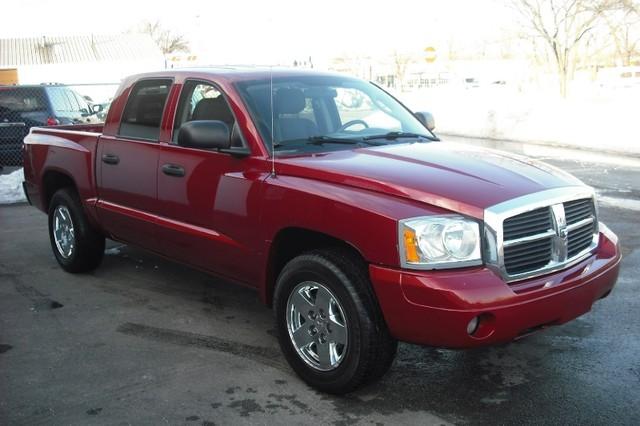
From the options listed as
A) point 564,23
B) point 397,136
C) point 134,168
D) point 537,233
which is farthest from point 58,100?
point 564,23

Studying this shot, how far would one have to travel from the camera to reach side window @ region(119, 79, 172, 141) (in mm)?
5355

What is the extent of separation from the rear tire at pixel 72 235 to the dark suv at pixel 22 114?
6716 millimetres

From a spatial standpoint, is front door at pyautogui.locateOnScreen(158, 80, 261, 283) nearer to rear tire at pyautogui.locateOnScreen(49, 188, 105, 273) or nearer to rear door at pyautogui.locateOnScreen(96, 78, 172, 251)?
rear door at pyautogui.locateOnScreen(96, 78, 172, 251)

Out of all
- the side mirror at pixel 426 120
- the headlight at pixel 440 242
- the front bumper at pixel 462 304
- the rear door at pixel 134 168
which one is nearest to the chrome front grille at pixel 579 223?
the front bumper at pixel 462 304

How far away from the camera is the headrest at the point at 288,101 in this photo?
15.5 feet

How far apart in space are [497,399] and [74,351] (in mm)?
2752

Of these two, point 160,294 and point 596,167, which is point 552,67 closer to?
point 596,167

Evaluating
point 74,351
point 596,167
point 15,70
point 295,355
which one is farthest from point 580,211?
point 15,70

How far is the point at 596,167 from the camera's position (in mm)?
12500

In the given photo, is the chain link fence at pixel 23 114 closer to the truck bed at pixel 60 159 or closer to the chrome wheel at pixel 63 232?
the truck bed at pixel 60 159

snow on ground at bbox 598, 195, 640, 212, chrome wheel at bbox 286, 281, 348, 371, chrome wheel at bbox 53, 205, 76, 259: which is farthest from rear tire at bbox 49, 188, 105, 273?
snow on ground at bbox 598, 195, 640, 212

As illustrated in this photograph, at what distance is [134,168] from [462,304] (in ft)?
10.1

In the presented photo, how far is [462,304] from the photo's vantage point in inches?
131

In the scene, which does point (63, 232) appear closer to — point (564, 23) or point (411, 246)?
point (411, 246)
